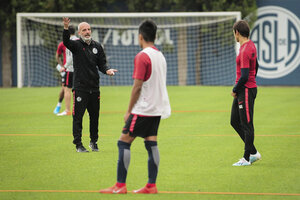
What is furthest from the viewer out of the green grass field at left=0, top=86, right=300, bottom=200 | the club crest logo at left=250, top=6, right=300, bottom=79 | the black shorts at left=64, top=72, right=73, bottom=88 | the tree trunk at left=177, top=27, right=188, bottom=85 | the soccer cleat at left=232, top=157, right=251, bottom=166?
the tree trunk at left=177, top=27, right=188, bottom=85

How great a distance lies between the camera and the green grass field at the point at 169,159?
672 cm

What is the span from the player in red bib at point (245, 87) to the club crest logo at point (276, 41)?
20.7 metres

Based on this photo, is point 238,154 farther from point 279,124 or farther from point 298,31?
point 298,31

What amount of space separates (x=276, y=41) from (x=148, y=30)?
23215mm

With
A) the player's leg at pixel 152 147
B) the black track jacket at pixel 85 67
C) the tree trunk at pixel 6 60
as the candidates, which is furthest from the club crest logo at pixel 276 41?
the player's leg at pixel 152 147

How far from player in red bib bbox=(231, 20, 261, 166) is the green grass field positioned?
316 millimetres

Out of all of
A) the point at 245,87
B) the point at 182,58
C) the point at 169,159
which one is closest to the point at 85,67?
the point at 169,159

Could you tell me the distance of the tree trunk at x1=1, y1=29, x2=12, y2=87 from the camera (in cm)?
2998

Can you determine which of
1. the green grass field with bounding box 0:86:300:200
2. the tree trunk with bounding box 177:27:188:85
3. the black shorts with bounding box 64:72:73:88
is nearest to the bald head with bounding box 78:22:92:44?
the green grass field with bounding box 0:86:300:200

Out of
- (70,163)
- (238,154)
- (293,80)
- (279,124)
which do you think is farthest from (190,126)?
(293,80)

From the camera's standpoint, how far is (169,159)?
8.85 meters

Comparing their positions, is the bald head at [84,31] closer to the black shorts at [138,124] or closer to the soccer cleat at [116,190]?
the black shorts at [138,124]

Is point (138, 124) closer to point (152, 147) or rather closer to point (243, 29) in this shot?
point (152, 147)

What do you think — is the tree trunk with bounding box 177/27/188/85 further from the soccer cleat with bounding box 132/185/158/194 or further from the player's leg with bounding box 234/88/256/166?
the soccer cleat with bounding box 132/185/158/194
